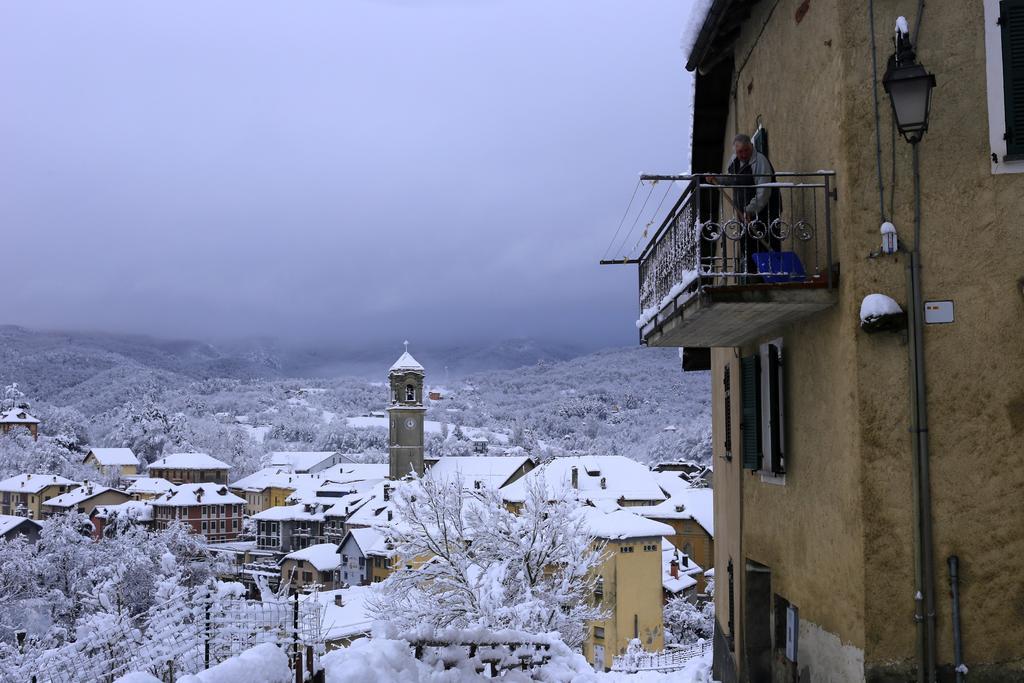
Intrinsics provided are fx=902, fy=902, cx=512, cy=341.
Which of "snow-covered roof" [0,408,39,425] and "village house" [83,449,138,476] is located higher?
"snow-covered roof" [0,408,39,425]

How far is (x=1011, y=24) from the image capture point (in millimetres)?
6094

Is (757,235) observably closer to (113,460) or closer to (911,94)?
(911,94)

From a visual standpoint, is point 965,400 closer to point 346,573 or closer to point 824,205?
point 824,205

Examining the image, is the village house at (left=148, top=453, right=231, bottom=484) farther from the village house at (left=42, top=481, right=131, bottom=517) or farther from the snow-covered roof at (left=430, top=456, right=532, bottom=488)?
the snow-covered roof at (left=430, top=456, right=532, bottom=488)

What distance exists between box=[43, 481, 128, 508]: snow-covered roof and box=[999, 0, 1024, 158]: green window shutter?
11345 cm

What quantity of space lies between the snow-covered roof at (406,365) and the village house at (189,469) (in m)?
52.0

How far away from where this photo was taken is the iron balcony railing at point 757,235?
6630 millimetres

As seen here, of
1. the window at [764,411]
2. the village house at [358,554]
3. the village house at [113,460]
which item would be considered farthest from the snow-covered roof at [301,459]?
the window at [764,411]

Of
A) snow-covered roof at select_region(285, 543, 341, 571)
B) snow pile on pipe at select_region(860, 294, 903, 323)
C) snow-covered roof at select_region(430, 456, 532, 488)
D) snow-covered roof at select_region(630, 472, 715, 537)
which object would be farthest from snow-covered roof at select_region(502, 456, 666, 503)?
snow pile on pipe at select_region(860, 294, 903, 323)

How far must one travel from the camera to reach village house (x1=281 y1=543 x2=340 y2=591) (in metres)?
81.7

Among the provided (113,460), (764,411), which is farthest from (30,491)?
(764,411)

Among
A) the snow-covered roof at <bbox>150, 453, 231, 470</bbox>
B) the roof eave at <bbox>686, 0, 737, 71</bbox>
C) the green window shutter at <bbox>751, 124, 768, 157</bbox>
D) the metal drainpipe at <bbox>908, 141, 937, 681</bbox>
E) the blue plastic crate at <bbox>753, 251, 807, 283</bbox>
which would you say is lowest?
Answer: the snow-covered roof at <bbox>150, 453, 231, 470</bbox>

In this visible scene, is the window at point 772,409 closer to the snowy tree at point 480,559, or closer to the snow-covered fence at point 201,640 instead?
the snow-covered fence at point 201,640

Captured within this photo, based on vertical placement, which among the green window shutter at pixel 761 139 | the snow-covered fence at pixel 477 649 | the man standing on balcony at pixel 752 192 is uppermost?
the green window shutter at pixel 761 139
